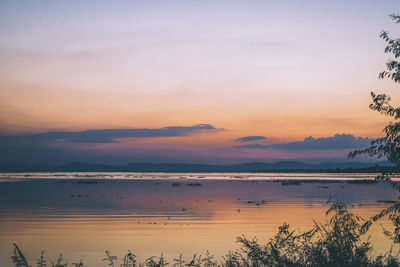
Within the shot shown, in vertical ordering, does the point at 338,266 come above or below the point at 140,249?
above

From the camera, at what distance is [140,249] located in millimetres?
26516

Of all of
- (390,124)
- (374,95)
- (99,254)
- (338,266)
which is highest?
(374,95)

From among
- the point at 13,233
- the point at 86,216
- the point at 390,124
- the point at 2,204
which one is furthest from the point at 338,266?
the point at 2,204

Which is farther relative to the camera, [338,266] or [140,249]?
[140,249]

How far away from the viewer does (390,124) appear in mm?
16297

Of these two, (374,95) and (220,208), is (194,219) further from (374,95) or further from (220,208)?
(374,95)

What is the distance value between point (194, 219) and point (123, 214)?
740 centimetres

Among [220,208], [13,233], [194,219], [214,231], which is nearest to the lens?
[13,233]

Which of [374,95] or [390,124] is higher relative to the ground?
[374,95]

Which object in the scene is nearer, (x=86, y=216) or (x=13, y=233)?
(x=13, y=233)

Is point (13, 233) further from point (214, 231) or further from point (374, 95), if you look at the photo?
point (374, 95)

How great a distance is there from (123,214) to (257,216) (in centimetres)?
1232

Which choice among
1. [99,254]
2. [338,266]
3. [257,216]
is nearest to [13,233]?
Answer: [99,254]

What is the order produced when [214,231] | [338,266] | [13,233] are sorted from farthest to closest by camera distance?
[214,231] < [13,233] < [338,266]
